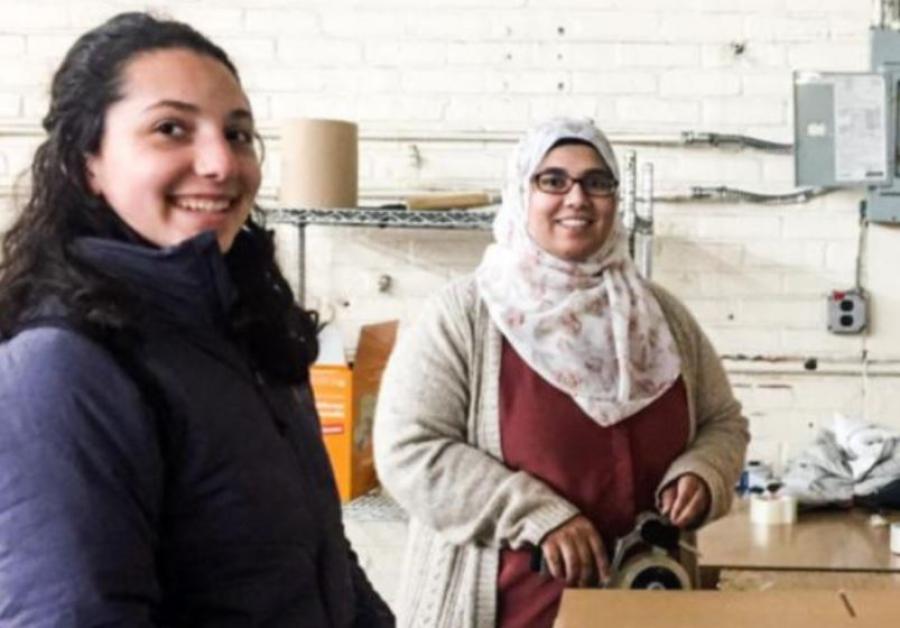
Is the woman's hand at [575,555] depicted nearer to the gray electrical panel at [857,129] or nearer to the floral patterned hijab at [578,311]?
the floral patterned hijab at [578,311]

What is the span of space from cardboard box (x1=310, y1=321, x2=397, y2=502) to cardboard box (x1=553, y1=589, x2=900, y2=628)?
3.95ft

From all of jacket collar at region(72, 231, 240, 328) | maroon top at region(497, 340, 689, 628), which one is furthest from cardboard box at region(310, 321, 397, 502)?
jacket collar at region(72, 231, 240, 328)

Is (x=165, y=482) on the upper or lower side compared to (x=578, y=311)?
lower

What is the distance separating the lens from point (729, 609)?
3.82 feet

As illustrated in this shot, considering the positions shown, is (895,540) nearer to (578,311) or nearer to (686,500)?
(686,500)

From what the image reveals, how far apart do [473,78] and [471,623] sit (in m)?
1.56

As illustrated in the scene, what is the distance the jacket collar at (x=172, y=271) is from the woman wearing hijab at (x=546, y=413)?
2.34 feet

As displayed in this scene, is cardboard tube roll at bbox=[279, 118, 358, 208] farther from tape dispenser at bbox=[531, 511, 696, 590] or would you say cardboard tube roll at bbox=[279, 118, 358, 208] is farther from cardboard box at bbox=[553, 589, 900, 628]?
cardboard box at bbox=[553, 589, 900, 628]

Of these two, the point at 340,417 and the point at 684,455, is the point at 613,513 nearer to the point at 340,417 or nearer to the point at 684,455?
the point at 684,455

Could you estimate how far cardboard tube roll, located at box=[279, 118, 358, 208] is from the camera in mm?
2439

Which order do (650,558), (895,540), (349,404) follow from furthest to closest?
(349,404)
(895,540)
(650,558)

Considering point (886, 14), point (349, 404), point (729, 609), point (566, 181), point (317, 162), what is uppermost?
point (886, 14)

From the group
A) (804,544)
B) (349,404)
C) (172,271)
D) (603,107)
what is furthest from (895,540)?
(172,271)

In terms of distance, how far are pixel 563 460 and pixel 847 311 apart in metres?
1.35
